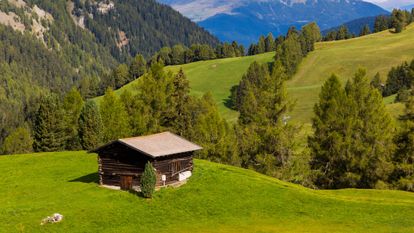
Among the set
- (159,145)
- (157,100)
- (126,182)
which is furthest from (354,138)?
(157,100)

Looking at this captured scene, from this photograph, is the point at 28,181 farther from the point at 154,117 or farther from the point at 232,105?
the point at 232,105

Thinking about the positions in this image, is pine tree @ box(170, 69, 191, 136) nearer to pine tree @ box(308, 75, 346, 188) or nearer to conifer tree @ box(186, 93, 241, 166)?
conifer tree @ box(186, 93, 241, 166)

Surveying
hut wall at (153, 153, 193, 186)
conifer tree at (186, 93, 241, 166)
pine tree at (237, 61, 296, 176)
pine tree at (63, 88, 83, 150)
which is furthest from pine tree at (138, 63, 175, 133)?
hut wall at (153, 153, 193, 186)

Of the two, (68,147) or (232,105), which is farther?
(232,105)

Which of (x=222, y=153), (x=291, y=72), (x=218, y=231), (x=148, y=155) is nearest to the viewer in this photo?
(x=218, y=231)

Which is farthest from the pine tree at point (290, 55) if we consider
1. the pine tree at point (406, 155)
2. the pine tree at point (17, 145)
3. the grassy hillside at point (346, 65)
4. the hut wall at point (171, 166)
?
the hut wall at point (171, 166)

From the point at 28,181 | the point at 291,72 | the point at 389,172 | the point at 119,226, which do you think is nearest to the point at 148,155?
the point at 119,226

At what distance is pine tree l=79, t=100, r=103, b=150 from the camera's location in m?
91.6

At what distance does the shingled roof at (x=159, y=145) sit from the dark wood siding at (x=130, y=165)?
2.38 feet

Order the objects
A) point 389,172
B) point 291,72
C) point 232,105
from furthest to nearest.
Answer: point 291,72 → point 232,105 → point 389,172

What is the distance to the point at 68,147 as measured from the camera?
10456cm

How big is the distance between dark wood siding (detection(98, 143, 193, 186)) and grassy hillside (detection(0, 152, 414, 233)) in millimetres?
1851

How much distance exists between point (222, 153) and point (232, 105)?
285 feet

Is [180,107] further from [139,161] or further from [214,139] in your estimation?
[139,161]
